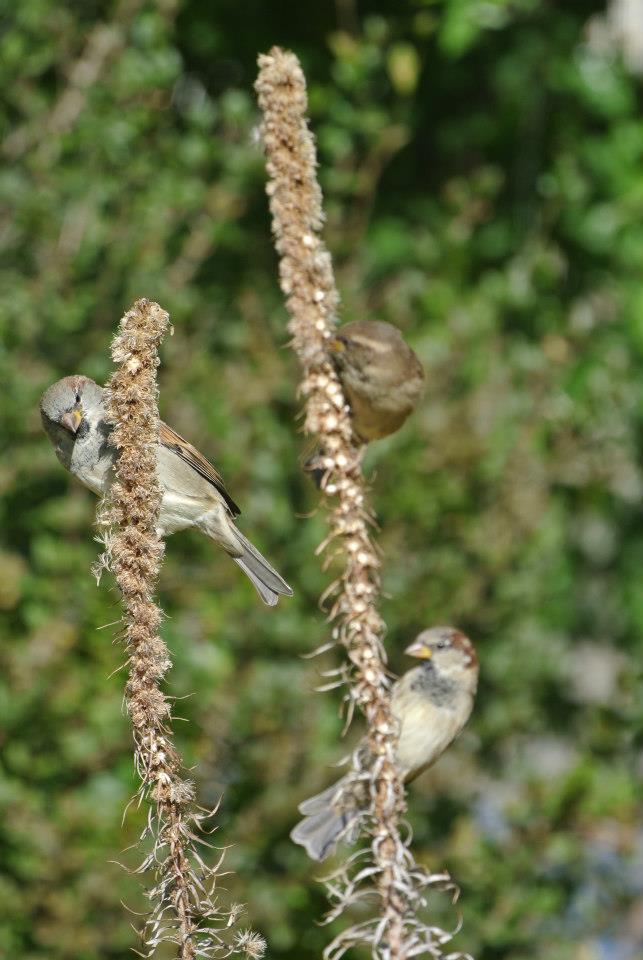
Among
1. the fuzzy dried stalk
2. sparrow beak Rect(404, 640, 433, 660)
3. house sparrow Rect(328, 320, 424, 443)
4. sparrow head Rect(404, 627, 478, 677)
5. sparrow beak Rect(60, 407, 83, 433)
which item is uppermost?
house sparrow Rect(328, 320, 424, 443)

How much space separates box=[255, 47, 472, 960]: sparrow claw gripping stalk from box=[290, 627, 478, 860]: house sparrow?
143 cm

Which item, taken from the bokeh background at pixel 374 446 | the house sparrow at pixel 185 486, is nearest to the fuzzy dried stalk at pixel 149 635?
the house sparrow at pixel 185 486

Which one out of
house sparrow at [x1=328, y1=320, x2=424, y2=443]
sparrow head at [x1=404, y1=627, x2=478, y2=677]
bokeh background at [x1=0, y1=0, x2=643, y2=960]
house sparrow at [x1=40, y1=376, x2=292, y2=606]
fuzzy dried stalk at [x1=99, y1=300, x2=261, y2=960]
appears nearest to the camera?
fuzzy dried stalk at [x1=99, y1=300, x2=261, y2=960]

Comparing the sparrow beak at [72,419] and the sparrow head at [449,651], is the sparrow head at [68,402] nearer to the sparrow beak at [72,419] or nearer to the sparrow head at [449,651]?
the sparrow beak at [72,419]

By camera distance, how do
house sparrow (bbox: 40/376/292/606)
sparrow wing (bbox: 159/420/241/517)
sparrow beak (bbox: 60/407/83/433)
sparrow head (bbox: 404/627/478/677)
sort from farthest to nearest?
sparrow head (bbox: 404/627/478/677)
sparrow wing (bbox: 159/420/241/517)
house sparrow (bbox: 40/376/292/606)
sparrow beak (bbox: 60/407/83/433)

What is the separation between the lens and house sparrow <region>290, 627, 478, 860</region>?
3574 millimetres

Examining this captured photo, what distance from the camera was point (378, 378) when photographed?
3.13 metres

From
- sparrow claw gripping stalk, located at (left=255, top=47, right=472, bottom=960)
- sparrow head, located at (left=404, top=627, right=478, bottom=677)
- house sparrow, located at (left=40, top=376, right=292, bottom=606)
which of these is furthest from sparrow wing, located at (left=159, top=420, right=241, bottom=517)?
sparrow claw gripping stalk, located at (left=255, top=47, right=472, bottom=960)

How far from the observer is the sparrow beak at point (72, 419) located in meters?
2.80

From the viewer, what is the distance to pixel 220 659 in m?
4.55

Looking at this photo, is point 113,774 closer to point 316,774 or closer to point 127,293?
point 316,774

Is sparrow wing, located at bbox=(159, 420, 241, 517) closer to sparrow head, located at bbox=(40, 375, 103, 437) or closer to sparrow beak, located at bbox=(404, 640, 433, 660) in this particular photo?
sparrow head, located at bbox=(40, 375, 103, 437)

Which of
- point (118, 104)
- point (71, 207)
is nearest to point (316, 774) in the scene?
point (71, 207)

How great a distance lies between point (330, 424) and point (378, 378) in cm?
101
